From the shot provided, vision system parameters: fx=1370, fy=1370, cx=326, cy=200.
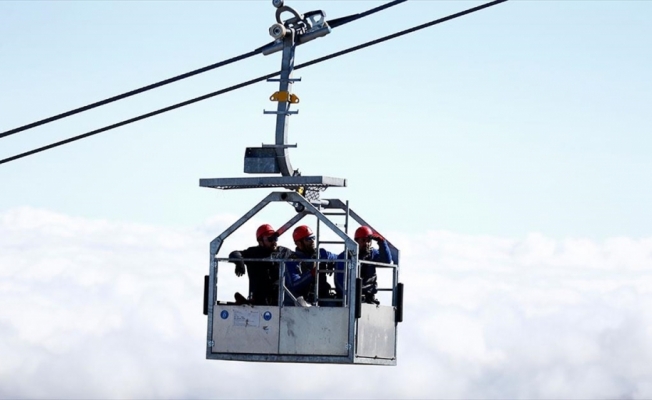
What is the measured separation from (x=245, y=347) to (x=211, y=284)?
Answer: 170 cm

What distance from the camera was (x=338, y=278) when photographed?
108ft

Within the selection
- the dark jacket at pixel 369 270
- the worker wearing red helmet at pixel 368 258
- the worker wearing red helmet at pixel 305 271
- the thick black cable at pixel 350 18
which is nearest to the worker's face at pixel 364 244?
the worker wearing red helmet at pixel 368 258

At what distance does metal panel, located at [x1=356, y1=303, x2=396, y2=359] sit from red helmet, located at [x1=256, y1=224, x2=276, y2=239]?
2968 millimetres

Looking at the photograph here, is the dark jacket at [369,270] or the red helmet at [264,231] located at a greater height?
the red helmet at [264,231]

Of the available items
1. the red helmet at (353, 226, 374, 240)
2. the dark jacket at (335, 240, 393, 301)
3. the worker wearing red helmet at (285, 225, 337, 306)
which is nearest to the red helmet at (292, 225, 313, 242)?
the worker wearing red helmet at (285, 225, 337, 306)

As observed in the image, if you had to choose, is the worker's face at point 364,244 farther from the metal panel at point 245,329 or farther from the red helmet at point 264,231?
the metal panel at point 245,329

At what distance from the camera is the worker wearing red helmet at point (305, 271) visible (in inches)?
1296

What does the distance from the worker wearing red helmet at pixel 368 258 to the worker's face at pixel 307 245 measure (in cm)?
73

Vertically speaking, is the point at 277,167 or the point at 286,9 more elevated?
the point at 286,9

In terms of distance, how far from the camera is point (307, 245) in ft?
109

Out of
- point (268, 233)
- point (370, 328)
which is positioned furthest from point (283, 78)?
point (370, 328)

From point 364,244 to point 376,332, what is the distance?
231 cm

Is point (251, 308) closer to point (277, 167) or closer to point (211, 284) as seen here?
point (211, 284)

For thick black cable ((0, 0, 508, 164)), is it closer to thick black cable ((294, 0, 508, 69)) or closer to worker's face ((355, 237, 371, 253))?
thick black cable ((294, 0, 508, 69))
